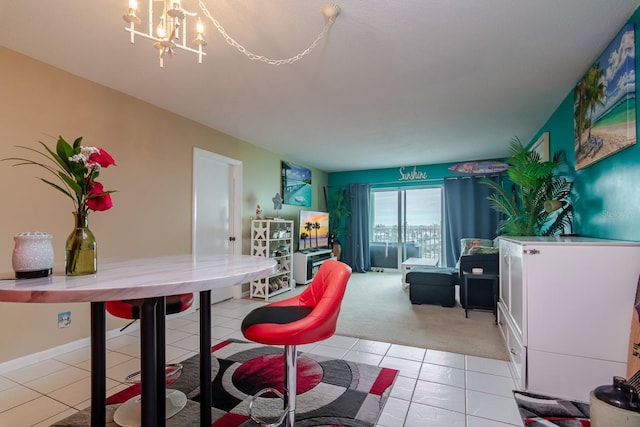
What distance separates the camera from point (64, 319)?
100 inches

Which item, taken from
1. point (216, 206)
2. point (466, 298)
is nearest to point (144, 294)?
point (216, 206)

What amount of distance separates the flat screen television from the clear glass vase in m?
4.34

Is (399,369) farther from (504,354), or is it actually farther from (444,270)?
(444,270)

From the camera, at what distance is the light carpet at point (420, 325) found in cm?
272

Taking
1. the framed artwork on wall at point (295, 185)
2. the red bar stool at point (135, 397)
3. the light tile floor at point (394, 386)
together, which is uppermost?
the framed artwork on wall at point (295, 185)

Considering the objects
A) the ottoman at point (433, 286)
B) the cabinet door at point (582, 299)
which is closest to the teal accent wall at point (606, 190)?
the cabinet door at point (582, 299)

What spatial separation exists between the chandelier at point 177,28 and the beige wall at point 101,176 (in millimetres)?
1114

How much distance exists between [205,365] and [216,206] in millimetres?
2928

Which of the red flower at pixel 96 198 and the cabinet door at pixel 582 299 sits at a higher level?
the red flower at pixel 96 198

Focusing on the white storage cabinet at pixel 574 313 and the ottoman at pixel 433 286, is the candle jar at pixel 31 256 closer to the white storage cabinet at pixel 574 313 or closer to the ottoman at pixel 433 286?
the white storage cabinet at pixel 574 313

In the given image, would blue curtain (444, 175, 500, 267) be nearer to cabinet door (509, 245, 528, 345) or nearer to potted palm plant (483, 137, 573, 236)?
potted palm plant (483, 137, 573, 236)

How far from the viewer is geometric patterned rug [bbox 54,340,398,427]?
1.68 m

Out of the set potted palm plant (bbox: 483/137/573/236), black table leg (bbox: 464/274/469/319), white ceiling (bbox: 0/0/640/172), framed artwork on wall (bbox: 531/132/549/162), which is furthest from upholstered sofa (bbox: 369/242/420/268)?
potted palm plant (bbox: 483/137/573/236)

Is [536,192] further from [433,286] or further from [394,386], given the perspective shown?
[394,386]
